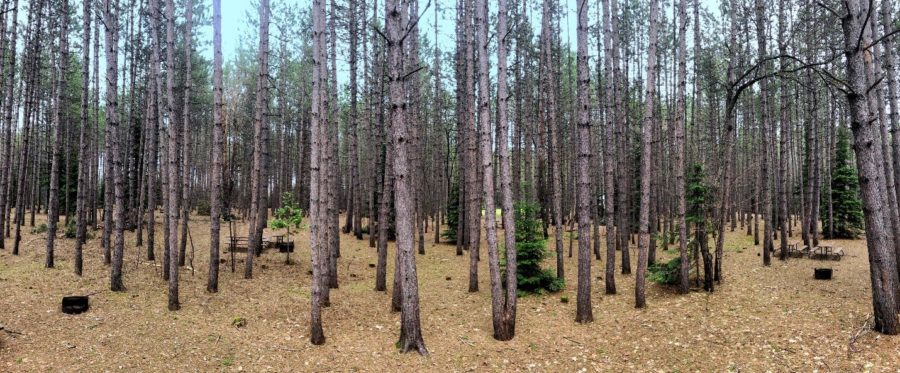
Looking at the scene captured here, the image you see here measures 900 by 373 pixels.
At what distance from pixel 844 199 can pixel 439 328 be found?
1981cm

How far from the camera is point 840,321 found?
7457mm

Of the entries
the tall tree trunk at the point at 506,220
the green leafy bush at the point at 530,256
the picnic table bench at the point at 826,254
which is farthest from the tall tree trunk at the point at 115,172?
the picnic table bench at the point at 826,254

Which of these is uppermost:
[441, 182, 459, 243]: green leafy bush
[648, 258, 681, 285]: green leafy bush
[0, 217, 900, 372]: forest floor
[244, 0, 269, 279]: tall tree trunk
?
[244, 0, 269, 279]: tall tree trunk

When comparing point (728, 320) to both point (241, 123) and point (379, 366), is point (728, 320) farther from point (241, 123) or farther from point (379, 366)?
point (241, 123)

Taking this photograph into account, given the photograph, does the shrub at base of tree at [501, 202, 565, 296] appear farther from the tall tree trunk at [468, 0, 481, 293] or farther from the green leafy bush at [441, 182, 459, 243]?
the green leafy bush at [441, 182, 459, 243]

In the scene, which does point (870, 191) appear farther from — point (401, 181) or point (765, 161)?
point (765, 161)

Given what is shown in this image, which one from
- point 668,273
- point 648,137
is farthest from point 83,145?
point 668,273

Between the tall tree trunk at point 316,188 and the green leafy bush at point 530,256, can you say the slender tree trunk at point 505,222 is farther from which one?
the tall tree trunk at point 316,188

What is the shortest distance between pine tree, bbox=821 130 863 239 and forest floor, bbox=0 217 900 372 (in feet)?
26.9

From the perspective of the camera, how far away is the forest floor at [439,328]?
22.1 ft

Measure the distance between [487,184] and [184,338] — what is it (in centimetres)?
625

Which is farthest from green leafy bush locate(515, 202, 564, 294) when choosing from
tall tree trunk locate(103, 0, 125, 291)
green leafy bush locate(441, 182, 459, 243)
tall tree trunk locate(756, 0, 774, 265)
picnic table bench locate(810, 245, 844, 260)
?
tall tree trunk locate(103, 0, 125, 291)

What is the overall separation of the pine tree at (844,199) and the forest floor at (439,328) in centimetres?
819

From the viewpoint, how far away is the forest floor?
22.1 ft
